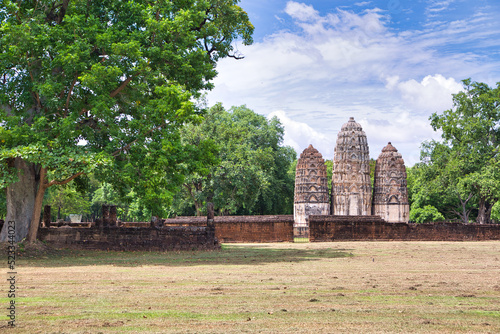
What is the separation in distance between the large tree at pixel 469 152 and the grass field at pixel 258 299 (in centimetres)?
3307

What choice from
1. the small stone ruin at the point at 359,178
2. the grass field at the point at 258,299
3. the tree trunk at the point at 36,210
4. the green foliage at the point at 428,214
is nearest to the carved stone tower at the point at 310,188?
the small stone ruin at the point at 359,178

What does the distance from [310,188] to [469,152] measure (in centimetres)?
1400

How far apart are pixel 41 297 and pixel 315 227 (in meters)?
21.6

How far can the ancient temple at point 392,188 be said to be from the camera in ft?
167

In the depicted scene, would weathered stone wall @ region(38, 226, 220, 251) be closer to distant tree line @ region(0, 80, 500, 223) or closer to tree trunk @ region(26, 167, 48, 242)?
tree trunk @ region(26, 167, 48, 242)

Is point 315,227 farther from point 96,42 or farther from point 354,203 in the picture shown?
point 354,203

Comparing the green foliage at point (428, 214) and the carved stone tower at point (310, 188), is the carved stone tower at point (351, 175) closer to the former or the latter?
the carved stone tower at point (310, 188)

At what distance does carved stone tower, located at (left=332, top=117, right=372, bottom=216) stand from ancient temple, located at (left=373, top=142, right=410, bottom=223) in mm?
1173

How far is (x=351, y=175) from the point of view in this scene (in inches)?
2029

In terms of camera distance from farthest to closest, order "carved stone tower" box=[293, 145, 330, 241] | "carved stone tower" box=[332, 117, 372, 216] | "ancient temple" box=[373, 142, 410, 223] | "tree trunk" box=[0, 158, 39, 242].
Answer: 1. "carved stone tower" box=[332, 117, 372, 216]
2. "ancient temple" box=[373, 142, 410, 223]
3. "carved stone tower" box=[293, 145, 330, 241]
4. "tree trunk" box=[0, 158, 39, 242]

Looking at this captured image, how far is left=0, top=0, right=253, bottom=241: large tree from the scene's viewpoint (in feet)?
56.6

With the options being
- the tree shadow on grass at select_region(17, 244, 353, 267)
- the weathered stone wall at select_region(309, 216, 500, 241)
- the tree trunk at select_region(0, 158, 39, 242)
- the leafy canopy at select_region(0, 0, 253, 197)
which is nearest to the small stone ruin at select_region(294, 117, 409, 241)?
the weathered stone wall at select_region(309, 216, 500, 241)

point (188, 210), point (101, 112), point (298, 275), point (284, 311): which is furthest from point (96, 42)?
point (188, 210)

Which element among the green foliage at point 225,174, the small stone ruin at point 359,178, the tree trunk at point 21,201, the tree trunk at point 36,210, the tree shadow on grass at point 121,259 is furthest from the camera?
the small stone ruin at point 359,178
